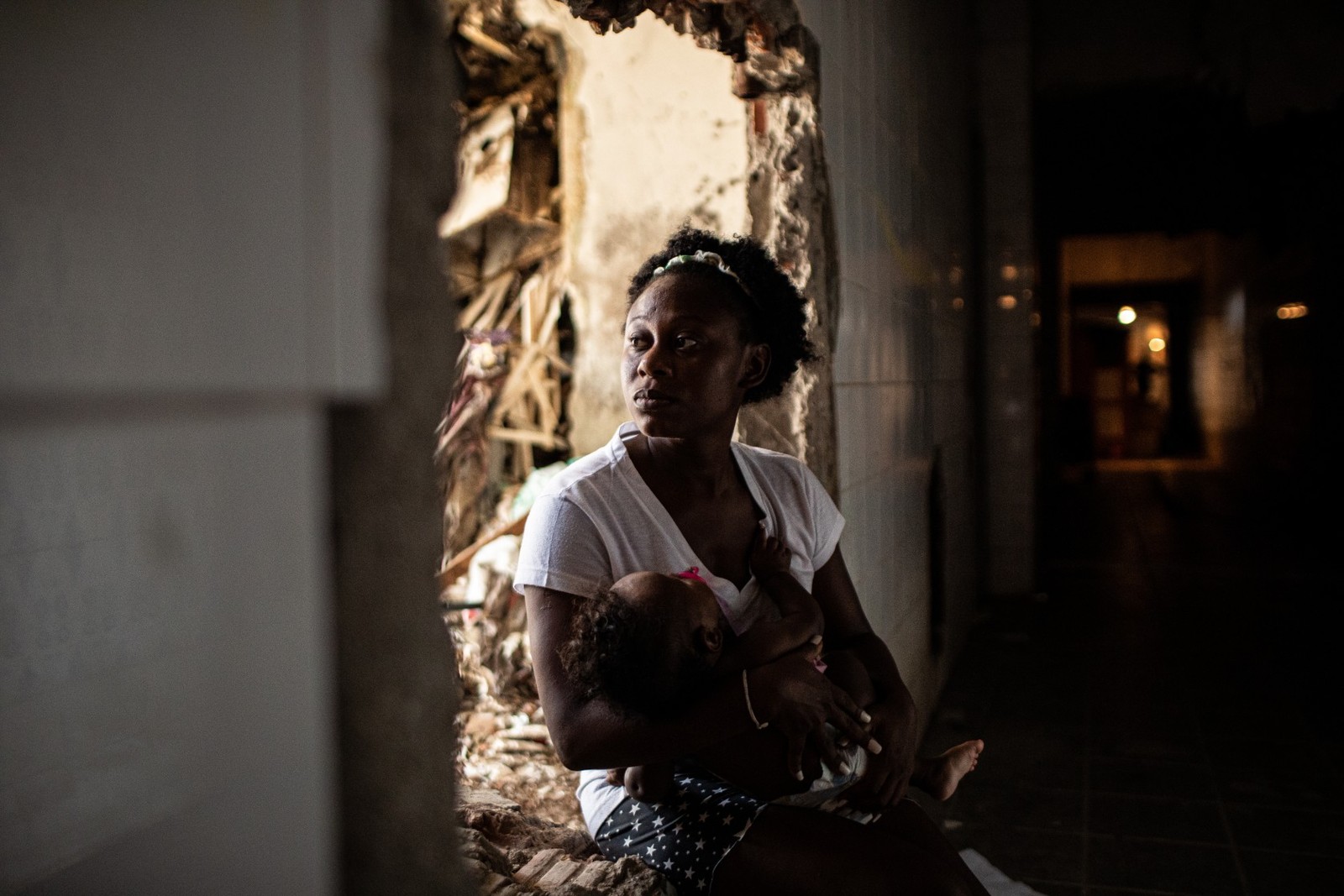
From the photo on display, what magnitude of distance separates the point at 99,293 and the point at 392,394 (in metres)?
0.26

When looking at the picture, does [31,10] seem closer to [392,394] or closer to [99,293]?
[99,293]

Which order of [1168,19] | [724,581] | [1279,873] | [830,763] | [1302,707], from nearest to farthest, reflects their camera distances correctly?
[830,763]
[724,581]
[1279,873]
[1302,707]
[1168,19]

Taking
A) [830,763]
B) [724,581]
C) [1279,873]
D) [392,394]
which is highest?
[392,394]

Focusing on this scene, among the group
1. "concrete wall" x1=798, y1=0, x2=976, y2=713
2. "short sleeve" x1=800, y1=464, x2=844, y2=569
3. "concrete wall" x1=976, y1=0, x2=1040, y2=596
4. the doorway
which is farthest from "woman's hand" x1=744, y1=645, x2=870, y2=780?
the doorway

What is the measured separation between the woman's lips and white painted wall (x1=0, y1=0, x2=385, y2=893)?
993 mm

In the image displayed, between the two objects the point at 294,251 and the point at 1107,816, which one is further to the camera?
the point at 1107,816

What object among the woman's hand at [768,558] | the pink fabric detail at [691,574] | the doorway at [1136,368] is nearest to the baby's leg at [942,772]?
the woman's hand at [768,558]

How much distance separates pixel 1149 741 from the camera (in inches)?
158

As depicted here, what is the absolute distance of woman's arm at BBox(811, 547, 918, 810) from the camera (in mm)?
1666

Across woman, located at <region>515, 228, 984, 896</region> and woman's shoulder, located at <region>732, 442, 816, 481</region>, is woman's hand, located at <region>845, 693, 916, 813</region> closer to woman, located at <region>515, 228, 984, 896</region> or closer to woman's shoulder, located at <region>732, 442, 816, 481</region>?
woman, located at <region>515, 228, 984, 896</region>

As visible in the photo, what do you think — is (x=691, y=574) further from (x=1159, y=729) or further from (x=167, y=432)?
(x=1159, y=729)

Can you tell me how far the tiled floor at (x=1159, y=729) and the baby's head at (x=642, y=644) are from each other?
2.03 m

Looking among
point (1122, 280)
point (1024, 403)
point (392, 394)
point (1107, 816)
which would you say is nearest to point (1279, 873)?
point (1107, 816)

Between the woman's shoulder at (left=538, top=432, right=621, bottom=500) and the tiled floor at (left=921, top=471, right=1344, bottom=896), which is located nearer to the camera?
the woman's shoulder at (left=538, top=432, right=621, bottom=500)
